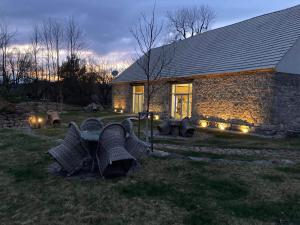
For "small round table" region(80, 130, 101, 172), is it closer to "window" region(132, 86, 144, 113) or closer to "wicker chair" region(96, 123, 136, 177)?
"wicker chair" region(96, 123, 136, 177)

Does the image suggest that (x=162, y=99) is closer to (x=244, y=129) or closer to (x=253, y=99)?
(x=244, y=129)

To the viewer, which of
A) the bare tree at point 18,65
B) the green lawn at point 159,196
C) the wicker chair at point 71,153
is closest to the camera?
the green lawn at point 159,196

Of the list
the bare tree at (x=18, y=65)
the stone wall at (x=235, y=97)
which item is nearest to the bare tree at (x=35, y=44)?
the bare tree at (x=18, y=65)

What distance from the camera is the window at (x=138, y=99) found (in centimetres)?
2317

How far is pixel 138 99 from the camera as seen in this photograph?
77.7 ft

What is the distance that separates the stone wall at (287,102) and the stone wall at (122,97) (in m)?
13.6

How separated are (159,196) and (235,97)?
1138 cm

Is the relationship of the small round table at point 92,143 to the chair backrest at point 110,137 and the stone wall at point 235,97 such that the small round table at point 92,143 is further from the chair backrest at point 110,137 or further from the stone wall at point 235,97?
the stone wall at point 235,97

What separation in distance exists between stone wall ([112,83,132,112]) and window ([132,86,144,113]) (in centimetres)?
52

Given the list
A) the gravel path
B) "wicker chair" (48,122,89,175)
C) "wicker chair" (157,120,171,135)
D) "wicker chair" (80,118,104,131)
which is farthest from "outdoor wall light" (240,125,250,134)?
"wicker chair" (48,122,89,175)

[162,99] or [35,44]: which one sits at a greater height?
[35,44]

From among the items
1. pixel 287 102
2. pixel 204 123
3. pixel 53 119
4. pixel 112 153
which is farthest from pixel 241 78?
pixel 112 153

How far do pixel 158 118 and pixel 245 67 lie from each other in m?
8.07

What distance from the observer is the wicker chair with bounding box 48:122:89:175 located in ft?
18.2
